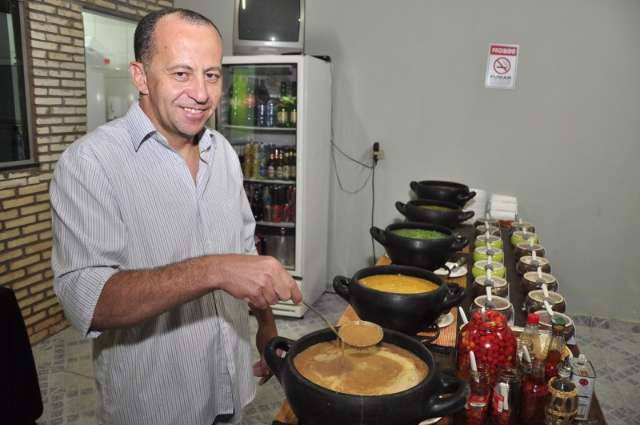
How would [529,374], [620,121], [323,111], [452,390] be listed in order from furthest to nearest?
[323,111] < [620,121] < [529,374] < [452,390]

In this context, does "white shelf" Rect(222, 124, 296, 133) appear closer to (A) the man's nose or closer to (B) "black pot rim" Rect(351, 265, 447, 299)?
(B) "black pot rim" Rect(351, 265, 447, 299)

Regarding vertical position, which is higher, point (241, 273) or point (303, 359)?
point (241, 273)

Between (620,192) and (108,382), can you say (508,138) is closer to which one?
(620,192)

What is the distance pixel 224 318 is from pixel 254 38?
2.94 metres

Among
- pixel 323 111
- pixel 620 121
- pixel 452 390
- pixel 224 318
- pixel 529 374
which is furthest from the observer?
pixel 323 111

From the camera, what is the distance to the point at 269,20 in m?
3.83

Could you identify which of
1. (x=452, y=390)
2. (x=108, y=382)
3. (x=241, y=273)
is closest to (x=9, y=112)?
(x=108, y=382)

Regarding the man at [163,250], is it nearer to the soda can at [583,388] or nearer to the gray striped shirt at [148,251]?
the gray striped shirt at [148,251]

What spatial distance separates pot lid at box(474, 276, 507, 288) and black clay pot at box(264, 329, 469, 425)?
3.35 feet

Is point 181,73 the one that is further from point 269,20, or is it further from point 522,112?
point 522,112

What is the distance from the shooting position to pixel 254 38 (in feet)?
12.6

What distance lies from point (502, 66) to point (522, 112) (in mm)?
385

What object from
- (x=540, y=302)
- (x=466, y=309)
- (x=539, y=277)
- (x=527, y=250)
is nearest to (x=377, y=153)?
(x=527, y=250)

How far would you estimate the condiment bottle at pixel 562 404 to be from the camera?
47.9 inches
